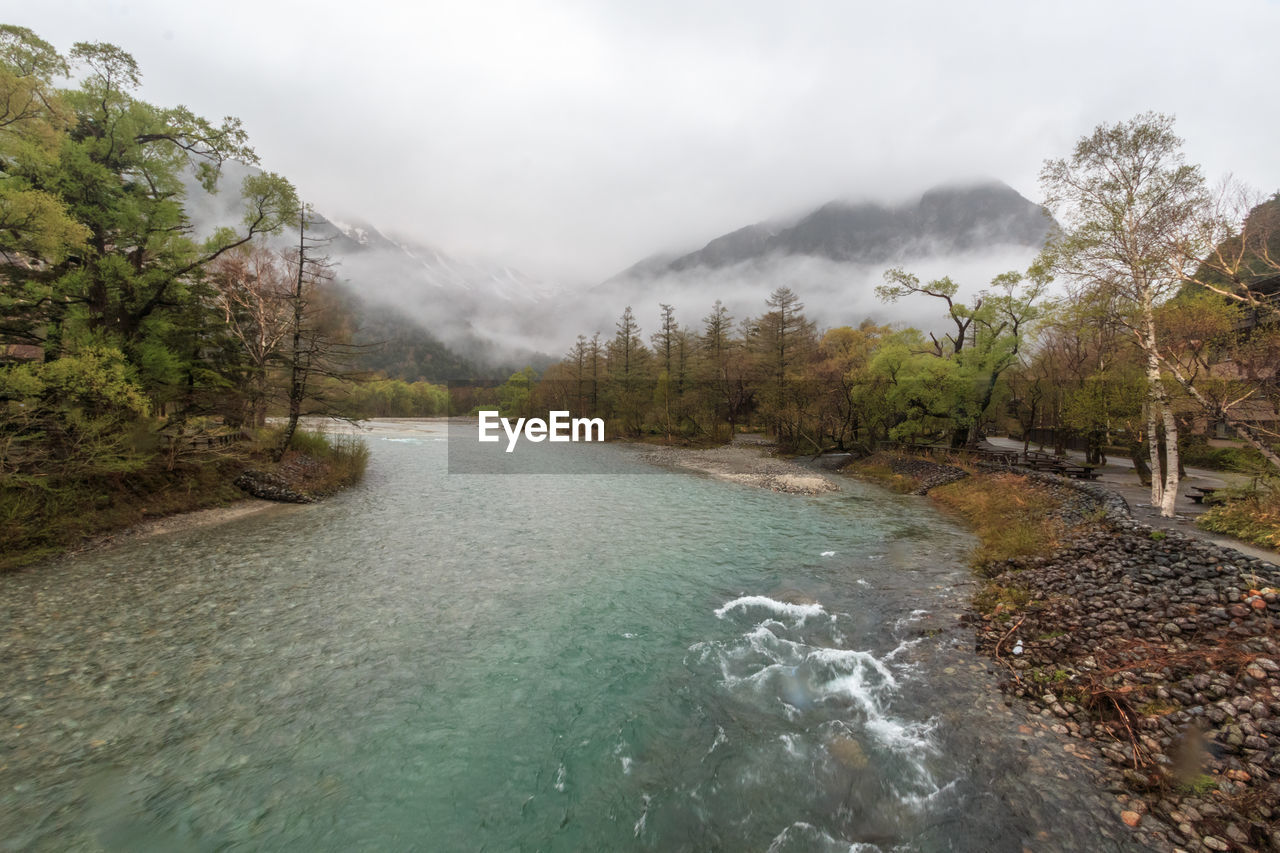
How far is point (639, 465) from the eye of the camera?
133 ft

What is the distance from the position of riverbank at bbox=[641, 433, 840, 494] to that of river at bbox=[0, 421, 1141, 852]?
46.3 feet

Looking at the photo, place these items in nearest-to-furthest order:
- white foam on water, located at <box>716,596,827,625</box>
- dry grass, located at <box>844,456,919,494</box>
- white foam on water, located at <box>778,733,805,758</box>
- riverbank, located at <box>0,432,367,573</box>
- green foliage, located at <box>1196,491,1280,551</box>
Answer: white foam on water, located at <box>778,733,805,758</box> → white foam on water, located at <box>716,596,827,625</box> → green foliage, located at <box>1196,491,1280,551</box> → riverbank, located at <box>0,432,367,573</box> → dry grass, located at <box>844,456,919,494</box>

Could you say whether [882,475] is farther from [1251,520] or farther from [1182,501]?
[1251,520]

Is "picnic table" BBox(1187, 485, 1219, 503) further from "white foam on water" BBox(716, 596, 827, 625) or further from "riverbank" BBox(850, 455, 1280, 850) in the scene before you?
"white foam on water" BBox(716, 596, 827, 625)

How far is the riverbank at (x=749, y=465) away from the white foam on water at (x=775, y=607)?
1640 centimetres

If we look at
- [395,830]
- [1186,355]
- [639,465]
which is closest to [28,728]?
[395,830]

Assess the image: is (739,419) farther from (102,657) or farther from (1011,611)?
(102,657)

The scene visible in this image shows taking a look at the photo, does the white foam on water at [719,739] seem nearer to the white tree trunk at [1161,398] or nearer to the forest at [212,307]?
the forest at [212,307]

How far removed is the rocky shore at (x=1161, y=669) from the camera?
5262 mm

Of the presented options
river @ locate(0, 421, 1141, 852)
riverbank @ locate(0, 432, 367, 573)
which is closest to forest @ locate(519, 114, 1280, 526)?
river @ locate(0, 421, 1141, 852)

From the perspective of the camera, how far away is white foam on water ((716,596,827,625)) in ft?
36.6

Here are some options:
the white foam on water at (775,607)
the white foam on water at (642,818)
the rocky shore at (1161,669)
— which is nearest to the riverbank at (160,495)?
the white foam on water at (642,818)

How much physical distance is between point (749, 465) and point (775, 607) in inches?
1105

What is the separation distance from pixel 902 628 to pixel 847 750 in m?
4.58
